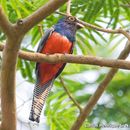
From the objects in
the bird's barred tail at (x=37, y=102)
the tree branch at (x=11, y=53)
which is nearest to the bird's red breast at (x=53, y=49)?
the bird's barred tail at (x=37, y=102)

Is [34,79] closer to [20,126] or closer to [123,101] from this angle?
[20,126]

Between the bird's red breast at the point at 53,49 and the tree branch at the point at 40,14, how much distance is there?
4.24ft

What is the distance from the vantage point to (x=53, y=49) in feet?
10.9

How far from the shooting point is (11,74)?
1.92 meters

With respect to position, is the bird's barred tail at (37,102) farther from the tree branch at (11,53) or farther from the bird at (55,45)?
the tree branch at (11,53)

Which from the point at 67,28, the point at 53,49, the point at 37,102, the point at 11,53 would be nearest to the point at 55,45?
the point at 53,49

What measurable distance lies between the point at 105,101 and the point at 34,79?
4.43 feet

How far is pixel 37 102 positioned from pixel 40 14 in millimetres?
920

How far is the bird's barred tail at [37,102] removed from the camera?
247cm

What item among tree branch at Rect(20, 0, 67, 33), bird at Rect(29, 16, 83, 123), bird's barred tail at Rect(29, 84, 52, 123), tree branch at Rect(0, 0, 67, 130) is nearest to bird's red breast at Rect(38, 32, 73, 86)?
bird at Rect(29, 16, 83, 123)

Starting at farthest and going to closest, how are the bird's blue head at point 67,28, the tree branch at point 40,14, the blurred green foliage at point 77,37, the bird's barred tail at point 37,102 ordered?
the bird's blue head at point 67,28
the blurred green foliage at point 77,37
the bird's barred tail at point 37,102
the tree branch at point 40,14

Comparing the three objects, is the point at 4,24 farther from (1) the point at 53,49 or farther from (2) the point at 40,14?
(1) the point at 53,49

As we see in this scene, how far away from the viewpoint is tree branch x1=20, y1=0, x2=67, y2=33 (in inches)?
69.8

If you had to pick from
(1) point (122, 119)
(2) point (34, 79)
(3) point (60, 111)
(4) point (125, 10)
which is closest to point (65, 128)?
(3) point (60, 111)
